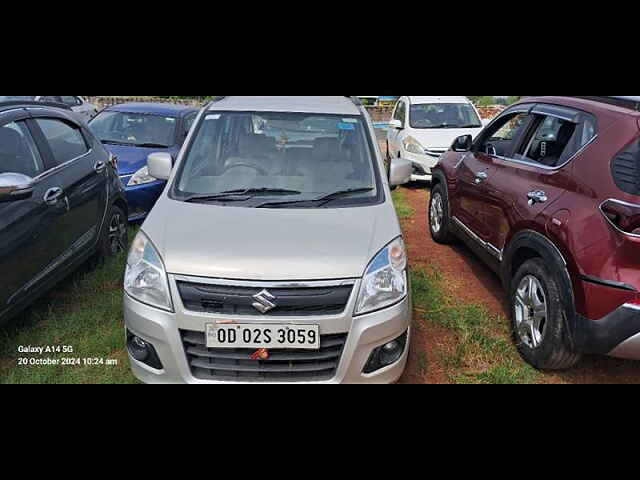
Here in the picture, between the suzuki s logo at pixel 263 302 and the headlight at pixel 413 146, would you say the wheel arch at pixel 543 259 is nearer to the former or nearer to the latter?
the suzuki s logo at pixel 263 302

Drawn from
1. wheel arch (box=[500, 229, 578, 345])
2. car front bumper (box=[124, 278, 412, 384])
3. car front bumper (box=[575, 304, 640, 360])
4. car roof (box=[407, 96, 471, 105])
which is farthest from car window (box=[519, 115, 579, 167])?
car roof (box=[407, 96, 471, 105])

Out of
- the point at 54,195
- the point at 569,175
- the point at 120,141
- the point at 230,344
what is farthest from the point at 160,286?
the point at 120,141

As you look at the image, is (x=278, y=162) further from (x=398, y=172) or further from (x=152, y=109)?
(x=152, y=109)

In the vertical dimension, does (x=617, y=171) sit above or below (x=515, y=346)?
above

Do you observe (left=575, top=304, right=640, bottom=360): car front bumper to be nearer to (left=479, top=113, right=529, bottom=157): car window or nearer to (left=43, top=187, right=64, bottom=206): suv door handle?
(left=479, top=113, right=529, bottom=157): car window

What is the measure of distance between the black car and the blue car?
88cm

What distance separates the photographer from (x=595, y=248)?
2725mm

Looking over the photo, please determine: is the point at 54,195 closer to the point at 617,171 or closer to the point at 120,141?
the point at 120,141

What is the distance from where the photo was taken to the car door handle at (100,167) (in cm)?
461

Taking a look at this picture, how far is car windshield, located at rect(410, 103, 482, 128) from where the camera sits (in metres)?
9.55

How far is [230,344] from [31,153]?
2.54m

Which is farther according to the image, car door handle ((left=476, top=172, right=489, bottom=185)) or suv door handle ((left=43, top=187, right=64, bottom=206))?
car door handle ((left=476, top=172, right=489, bottom=185))

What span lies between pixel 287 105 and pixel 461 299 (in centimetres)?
229

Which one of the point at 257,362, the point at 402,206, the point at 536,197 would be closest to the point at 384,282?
the point at 257,362
